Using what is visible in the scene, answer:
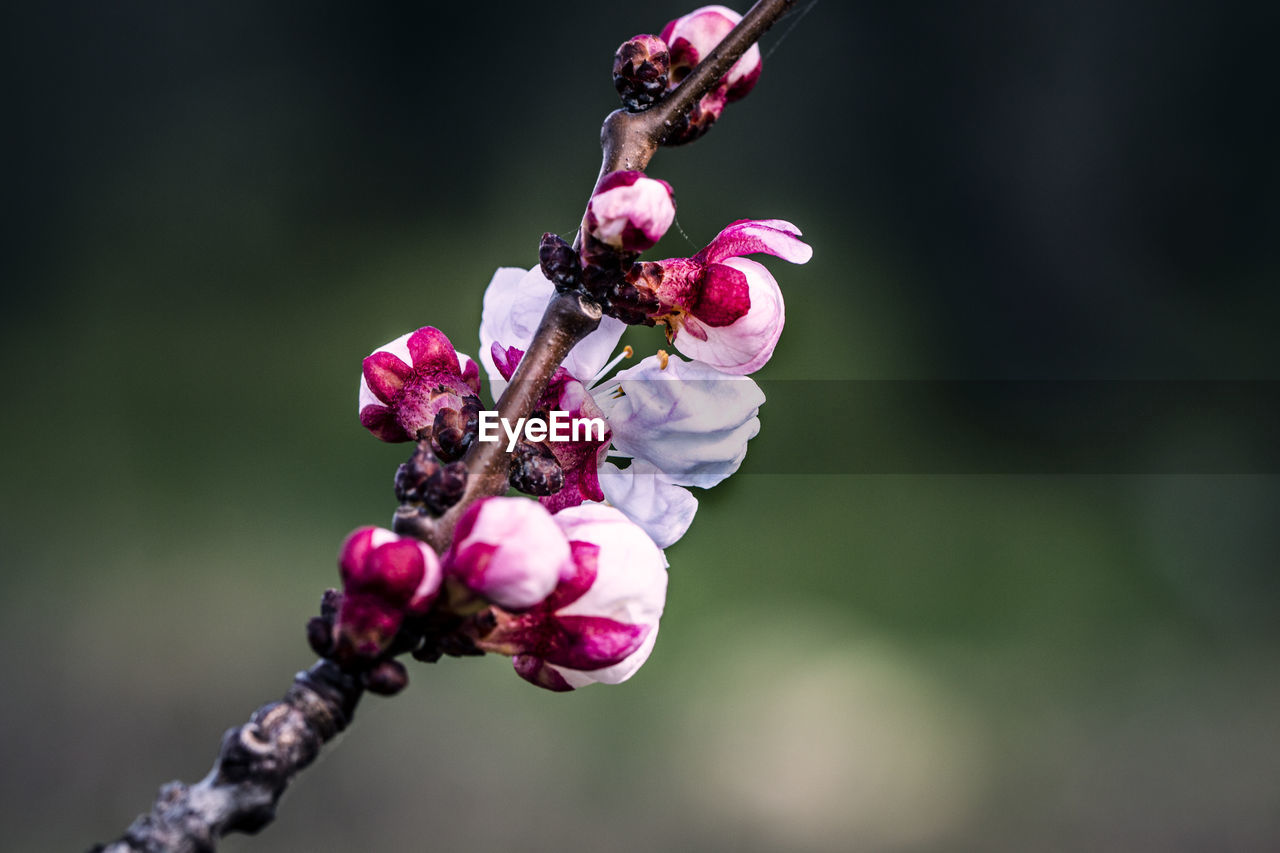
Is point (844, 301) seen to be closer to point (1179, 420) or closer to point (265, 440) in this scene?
point (1179, 420)

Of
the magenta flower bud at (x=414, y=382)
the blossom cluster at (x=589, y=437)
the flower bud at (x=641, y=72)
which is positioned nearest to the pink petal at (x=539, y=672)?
the blossom cluster at (x=589, y=437)

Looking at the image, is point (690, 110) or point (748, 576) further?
point (748, 576)

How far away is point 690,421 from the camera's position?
0.39 m

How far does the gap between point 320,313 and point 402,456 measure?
451 millimetres

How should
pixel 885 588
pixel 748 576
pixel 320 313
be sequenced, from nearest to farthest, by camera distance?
pixel 748 576 < pixel 885 588 < pixel 320 313

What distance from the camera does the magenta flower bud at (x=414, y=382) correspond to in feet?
1.24

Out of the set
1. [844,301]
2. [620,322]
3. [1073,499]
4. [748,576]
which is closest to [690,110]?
[620,322]

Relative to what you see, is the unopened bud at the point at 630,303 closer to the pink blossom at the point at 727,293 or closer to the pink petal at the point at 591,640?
the pink blossom at the point at 727,293

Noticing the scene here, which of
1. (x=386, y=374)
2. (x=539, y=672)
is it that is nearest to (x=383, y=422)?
(x=386, y=374)

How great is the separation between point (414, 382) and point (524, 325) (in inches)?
2.2

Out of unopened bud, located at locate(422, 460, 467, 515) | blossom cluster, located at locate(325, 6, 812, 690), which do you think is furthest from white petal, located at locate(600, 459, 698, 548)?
unopened bud, located at locate(422, 460, 467, 515)

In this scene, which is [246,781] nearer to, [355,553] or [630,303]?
[355,553]

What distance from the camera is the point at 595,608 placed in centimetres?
30

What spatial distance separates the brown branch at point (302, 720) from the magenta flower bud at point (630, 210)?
0.04m
